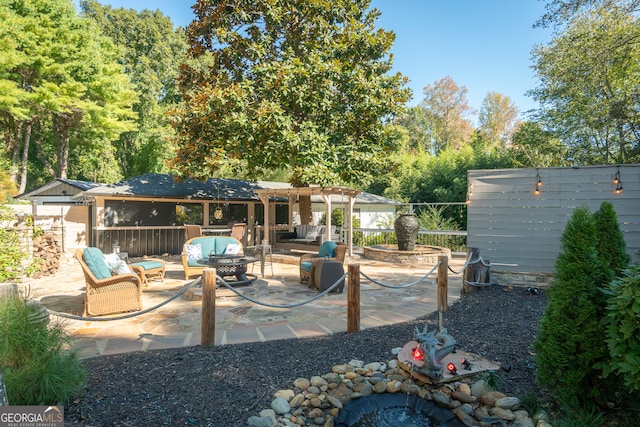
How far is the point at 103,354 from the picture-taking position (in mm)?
3705

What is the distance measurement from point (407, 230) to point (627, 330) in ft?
29.1

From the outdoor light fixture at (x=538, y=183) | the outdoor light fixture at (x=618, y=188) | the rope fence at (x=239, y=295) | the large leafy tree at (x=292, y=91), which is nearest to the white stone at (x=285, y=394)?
A: the rope fence at (x=239, y=295)

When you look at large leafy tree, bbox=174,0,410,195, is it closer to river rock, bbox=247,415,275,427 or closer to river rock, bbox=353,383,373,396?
river rock, bbox=353,383,373,396

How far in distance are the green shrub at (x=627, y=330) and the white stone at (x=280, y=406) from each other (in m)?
2.25

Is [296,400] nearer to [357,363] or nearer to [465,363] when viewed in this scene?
[357,363]

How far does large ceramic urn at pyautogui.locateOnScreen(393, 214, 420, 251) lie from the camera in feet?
35.9

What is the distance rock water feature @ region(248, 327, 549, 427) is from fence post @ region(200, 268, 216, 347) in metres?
1.24

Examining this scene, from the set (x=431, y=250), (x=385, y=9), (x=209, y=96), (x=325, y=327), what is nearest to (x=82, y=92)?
(x=209, y=96)

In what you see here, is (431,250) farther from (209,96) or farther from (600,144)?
(600,144)

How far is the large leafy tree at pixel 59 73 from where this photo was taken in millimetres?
16938

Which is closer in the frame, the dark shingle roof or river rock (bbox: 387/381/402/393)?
river rock (bbox: 387/381/402/393)

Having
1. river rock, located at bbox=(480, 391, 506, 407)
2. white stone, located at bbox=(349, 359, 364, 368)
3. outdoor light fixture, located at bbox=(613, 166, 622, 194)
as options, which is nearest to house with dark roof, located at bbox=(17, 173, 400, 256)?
outdoor light fixture, located at bbox=(613, 166, 622, 194)

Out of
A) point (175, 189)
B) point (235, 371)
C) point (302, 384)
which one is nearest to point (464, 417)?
point (302, 384)

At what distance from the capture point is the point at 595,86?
15664 mm
